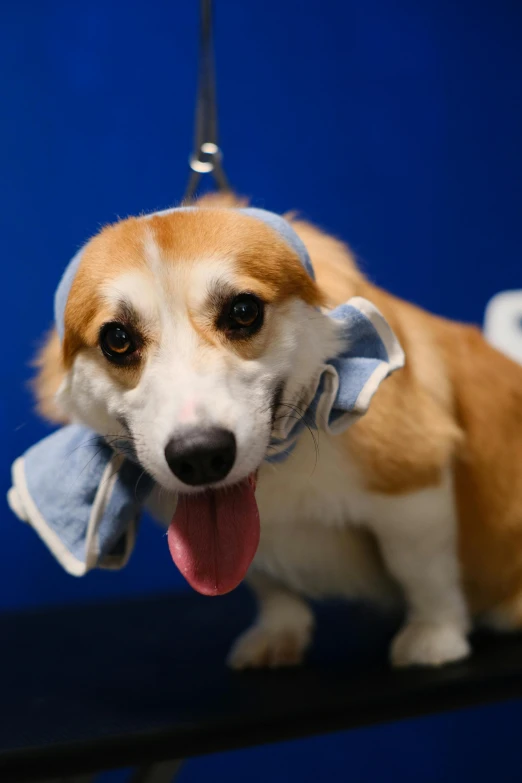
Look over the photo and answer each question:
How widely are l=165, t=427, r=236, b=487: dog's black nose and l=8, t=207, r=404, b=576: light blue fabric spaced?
0.13m

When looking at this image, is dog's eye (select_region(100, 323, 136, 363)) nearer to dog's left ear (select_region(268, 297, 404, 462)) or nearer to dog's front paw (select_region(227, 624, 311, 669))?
dog's left ear (select_region(268, 297, 404, 462))

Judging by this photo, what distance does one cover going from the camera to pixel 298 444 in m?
0.83

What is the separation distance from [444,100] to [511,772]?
1.41 meters

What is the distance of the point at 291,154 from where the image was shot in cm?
158

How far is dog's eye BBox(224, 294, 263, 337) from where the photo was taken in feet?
2.37

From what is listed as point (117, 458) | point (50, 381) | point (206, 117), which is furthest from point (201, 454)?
point (206, 117)

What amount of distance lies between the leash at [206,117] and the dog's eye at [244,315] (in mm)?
279

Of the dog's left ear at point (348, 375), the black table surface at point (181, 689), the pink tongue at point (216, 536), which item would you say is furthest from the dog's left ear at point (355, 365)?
the black table surface at point (181, 689)

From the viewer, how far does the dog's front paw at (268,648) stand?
3.18ft

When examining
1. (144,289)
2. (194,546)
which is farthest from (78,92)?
(194,546)

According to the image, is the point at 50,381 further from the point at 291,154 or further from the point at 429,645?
the point at 291,154

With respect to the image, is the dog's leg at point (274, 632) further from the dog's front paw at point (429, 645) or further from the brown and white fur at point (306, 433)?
the dog's front paw at point (429, 645)

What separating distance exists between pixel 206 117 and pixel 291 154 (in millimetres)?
584

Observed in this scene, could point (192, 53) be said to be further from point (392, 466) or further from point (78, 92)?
point (392, 466)
